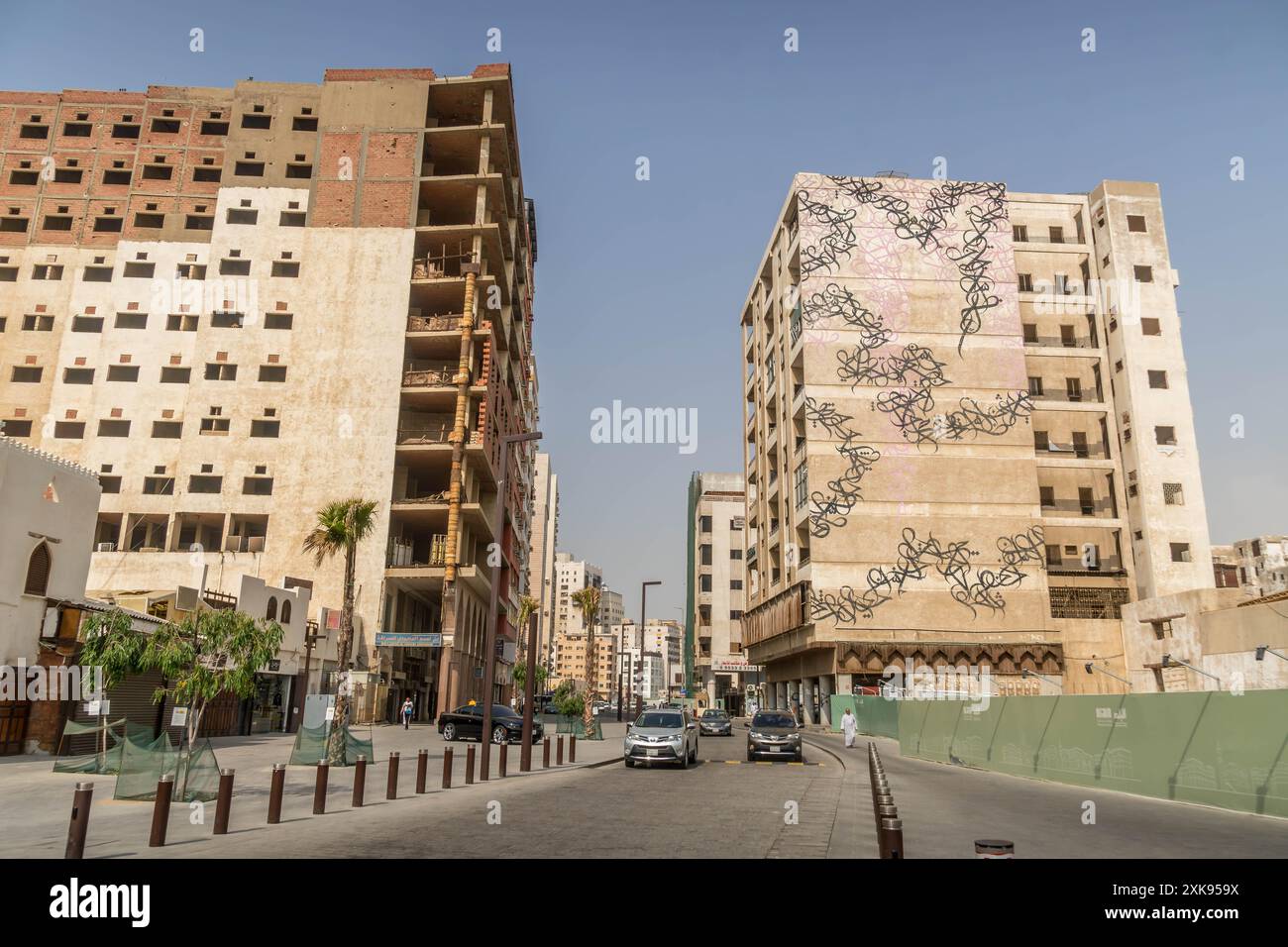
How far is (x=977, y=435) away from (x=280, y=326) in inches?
1877

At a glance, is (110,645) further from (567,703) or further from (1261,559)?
(1261,559)

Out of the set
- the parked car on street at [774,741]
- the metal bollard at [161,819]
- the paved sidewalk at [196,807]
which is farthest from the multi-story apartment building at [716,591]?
the metal bollard at [161,819]

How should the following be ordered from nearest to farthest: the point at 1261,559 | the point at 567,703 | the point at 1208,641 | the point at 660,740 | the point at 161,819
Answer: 1. the point at 161,819
2. the point at 660,740
3. the point at 1208,641
4. the point at 567,703
5. the point at 1261,559

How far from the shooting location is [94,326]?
5694 cm

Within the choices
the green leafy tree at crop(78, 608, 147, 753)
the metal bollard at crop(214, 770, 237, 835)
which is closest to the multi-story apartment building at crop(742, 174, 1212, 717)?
the green leafy tree at crop(78, 608, 147, 753)

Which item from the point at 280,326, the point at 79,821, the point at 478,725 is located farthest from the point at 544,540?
the point at 79,821

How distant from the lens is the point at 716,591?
11262cm

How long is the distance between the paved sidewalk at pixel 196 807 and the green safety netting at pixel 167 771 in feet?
0.79

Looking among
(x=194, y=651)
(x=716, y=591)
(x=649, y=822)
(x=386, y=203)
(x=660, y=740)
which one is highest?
(x=386, y=203)

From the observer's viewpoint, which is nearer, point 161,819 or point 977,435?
point 161,819

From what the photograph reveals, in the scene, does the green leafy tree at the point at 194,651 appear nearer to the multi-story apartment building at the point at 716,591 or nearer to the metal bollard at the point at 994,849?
the metal bollard at the point at 994,849

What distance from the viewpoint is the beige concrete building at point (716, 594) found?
109750 millimetres

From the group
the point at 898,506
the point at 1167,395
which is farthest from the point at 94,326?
the point at 1167,395
